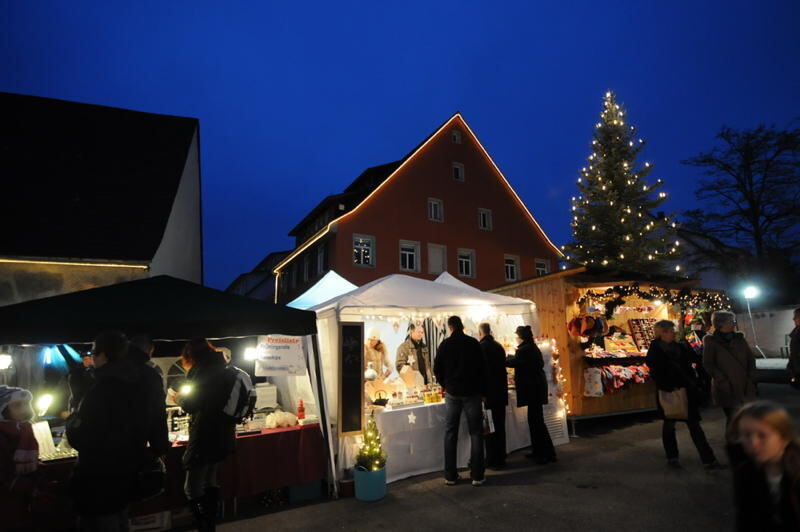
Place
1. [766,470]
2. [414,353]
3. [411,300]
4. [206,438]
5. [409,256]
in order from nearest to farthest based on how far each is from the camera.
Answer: [766,470] → [206,438] → [411,300] → [414,353] → [409,256]

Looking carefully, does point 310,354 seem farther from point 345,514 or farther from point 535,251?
point 535,251

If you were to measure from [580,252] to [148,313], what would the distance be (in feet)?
51.2

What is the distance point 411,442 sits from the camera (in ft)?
20.1

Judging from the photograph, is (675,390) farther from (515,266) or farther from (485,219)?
(515,266)

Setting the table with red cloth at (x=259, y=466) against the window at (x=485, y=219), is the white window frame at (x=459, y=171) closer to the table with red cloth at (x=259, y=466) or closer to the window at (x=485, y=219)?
the window at (x=485, y=219)

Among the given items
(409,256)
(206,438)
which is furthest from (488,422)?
(409,256)

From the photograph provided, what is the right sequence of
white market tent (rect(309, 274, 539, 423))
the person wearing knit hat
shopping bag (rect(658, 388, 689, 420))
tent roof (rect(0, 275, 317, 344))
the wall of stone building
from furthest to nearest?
the wall of stone building, the person wearing knit hat, white market tent (rect(309, 274, 539, 423)), shopping bag (rect(658, 388, 689, 420)), tent roof (rect(0, 275, 317, 344))

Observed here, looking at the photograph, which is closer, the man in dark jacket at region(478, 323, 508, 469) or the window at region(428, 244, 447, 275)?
the man in dark jacket at region(478, 323, 508, 469)

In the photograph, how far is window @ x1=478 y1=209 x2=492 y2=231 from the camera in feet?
73.0

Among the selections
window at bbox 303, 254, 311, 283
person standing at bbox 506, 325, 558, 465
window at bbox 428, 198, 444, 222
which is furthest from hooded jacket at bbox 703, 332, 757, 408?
window at bbox 303, 254, 311, 283

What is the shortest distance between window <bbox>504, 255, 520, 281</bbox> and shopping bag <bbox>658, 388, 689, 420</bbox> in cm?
1719

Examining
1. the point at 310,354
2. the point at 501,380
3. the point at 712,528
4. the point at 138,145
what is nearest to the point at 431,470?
the point at 501,380

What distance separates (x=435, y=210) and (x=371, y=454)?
55.0 ft

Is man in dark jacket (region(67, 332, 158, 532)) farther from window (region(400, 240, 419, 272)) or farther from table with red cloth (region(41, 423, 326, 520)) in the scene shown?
window (region(400, 240, 419, 272))
